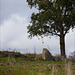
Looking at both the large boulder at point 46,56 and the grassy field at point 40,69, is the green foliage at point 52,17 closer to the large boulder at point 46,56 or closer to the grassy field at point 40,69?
the large boulder at point 46,56

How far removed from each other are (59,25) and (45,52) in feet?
16.8

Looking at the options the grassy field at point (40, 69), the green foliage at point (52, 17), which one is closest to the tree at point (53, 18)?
the green foliage at point (52, 17)

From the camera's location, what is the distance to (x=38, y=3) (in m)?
23.3

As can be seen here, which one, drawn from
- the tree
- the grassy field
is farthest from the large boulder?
the grassy field

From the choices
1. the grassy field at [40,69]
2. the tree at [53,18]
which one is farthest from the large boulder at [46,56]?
the grassy field at [40,69]

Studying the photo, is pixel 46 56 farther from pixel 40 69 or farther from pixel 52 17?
pixel 40 69

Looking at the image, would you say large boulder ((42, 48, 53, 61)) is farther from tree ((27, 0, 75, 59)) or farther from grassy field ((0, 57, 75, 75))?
grassy field ((0, 57, 75, 75))

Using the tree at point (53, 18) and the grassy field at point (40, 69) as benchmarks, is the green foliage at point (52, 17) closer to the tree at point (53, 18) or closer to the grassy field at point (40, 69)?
the tree at point (53, 18)

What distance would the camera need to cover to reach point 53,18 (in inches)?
849

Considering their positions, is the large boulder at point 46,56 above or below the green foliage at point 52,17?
below

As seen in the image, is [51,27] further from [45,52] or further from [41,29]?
[45,52]

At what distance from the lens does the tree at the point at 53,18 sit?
2131 cm

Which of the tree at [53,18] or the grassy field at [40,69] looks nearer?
the grassy field at [40,69]

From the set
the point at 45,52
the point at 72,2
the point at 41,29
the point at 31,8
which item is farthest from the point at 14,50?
the point at 72,2
